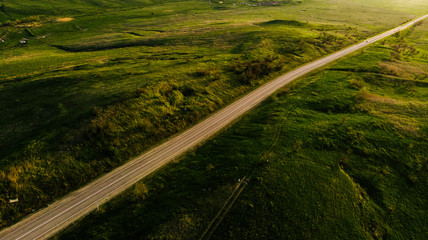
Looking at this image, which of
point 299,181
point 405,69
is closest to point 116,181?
point 299,181

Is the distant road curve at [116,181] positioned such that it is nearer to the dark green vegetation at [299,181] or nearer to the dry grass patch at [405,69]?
the dark green vegetation at [299,181]

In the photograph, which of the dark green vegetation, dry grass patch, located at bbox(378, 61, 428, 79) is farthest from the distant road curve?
dry grass patch, located at bbox(378, 61, 428, 79)

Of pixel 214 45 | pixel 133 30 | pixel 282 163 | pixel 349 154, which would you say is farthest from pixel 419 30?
pixel 133 30

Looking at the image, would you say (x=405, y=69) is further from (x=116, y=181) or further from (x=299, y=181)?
(x=116, y=181)

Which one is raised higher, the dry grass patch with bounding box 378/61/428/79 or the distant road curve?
the dry grass patch with bounding box 378/61/428/79

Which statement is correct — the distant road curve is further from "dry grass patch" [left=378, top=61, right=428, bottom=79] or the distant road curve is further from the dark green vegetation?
"dry grass patch" [left=378, top=61, right=428, bottom=79]

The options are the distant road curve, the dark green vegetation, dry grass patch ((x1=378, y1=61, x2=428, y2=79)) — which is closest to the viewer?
the dark green vegetation
